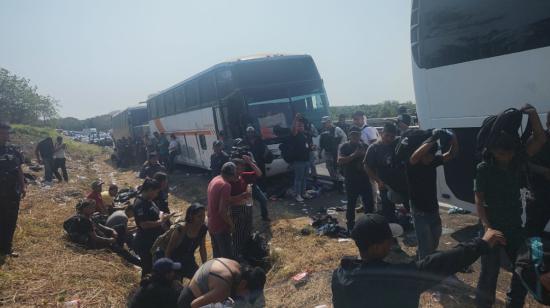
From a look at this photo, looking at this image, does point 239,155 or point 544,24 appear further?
point 239,155

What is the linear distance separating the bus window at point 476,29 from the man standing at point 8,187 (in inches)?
237

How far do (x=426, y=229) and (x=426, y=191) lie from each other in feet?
1.33

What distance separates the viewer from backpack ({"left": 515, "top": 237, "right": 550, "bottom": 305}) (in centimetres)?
226

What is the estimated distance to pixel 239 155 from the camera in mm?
7137

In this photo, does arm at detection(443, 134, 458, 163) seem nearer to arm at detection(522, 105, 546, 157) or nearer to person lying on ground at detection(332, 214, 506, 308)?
arm at detection(522, 105, 546, 157)

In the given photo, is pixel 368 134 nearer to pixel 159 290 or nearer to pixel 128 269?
pixel 128 269

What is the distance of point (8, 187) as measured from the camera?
561cm

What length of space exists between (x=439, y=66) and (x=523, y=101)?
3.98ft

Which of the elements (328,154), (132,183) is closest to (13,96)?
(132,183)

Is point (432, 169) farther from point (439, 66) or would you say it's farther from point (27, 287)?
point (27, 287)

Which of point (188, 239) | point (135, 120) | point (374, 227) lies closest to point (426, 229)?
point (374, 227)

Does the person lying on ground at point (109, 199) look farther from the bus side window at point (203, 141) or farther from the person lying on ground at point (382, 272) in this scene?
the person lying on ground at point (382, 272)

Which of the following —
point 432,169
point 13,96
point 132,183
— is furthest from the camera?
point 13,96

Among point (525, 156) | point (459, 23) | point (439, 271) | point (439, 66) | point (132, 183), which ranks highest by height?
point (459, 23)
